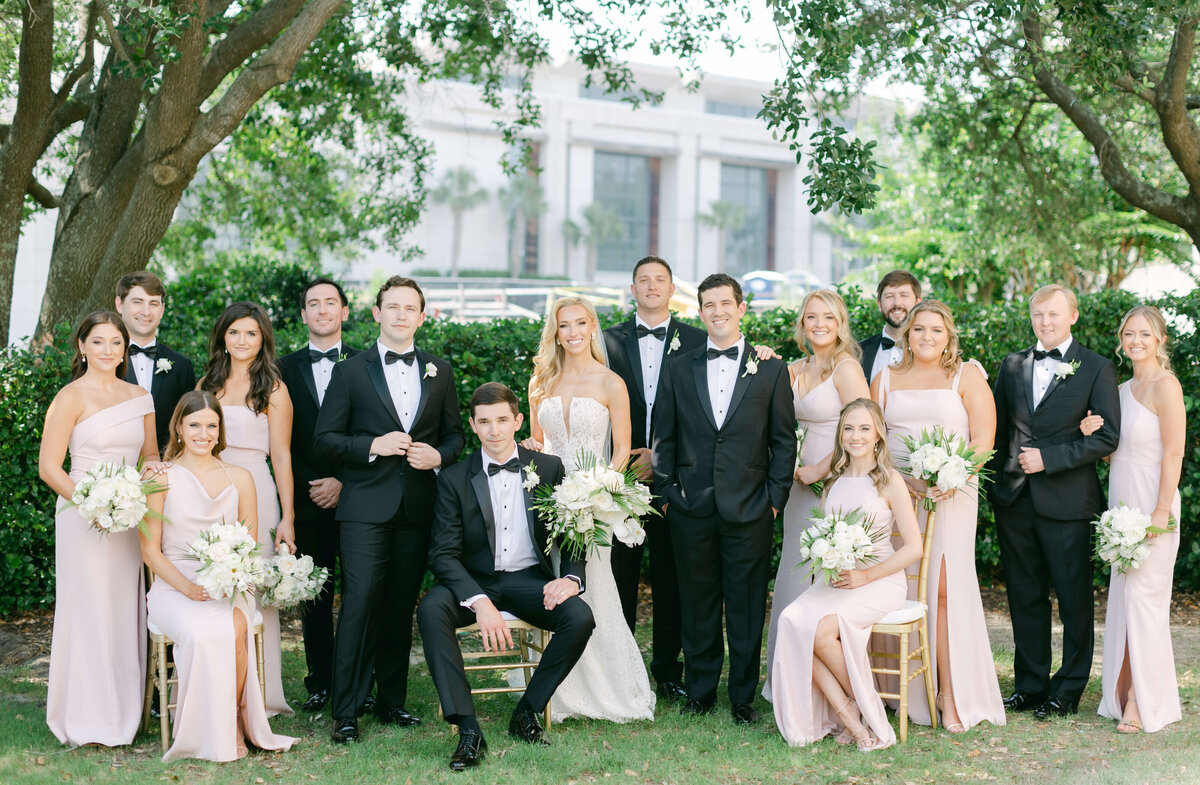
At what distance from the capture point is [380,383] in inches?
233

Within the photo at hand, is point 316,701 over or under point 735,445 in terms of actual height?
under

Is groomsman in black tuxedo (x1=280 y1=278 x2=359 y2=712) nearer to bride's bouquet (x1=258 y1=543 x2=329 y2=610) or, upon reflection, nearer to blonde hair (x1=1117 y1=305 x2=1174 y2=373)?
bride's bouquet (x1=258 y1=543 x2=329 y2=610)

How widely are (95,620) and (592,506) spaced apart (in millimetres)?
2590

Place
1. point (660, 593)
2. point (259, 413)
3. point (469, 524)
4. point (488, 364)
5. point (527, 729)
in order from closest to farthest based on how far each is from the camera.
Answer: point (527, 729), point (469, 524), point (259, 413), point (660, 593), point (488, 364)

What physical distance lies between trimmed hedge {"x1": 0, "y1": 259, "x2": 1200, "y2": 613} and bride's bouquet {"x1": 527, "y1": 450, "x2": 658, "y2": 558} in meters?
2.63

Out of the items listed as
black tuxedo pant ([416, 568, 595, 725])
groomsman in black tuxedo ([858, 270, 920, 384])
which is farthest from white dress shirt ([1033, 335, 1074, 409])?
black tuxedo pant ([416, 568, 595, 725])

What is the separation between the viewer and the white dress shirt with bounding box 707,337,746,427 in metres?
6.06

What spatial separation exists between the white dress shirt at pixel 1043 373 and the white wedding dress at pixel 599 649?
238 centimetres

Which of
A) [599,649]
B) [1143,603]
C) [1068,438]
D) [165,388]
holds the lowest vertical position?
[599,649]

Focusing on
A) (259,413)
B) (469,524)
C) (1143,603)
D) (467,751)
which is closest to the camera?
(467,751)

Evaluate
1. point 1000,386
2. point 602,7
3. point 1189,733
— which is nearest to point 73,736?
point 1000,386

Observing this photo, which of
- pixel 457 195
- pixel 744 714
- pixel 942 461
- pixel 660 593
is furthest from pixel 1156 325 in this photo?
pixel 457 195

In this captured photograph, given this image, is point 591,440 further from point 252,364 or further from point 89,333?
point 89,333

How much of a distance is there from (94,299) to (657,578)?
4996mm
